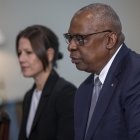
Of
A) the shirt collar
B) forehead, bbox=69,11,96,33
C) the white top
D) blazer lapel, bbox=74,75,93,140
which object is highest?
forehead, bbox=69,11,96,33

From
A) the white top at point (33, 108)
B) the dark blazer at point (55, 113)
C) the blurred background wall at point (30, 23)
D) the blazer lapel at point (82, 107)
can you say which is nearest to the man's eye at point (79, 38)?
the blazer lapel at point (82, 107)

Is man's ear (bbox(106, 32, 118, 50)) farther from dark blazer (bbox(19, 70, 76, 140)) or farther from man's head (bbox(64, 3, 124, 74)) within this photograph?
dark blazer (bbox(19, 70, 76, 140))

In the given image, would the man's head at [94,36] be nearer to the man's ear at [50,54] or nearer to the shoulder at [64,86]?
the shoulder at [64,86]

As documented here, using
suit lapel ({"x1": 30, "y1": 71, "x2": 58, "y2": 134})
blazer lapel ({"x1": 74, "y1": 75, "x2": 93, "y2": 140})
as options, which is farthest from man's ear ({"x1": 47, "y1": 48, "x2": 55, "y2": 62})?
blazer lapel ({"x1": 74, "y1": 75, "x2": 93, "y2": 140})

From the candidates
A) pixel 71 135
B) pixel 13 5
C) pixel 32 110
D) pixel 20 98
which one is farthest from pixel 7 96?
pixel 71 135

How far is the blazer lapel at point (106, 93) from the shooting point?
124 centimetres

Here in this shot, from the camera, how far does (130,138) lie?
114cm

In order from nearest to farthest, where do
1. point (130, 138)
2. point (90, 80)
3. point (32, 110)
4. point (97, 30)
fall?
1. point (130, 138)
2. point (97, 30)
3. point (90, 80)
4. point (32, 110)

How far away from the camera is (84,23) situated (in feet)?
4.18

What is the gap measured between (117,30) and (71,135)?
2.51ft

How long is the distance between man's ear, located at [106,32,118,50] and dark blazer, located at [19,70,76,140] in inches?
27.1

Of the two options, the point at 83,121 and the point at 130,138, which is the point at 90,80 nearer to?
the point at 83,121

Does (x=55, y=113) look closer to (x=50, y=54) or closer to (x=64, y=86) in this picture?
(x=64, y=86)

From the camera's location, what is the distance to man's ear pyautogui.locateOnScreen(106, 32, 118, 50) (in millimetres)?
1292
